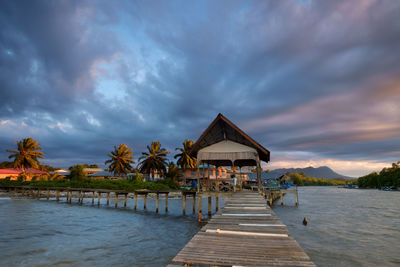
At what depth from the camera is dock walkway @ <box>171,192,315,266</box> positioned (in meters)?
3.90

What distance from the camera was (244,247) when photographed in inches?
185

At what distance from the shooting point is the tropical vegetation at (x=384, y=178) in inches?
3612

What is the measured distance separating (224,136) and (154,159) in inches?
1435

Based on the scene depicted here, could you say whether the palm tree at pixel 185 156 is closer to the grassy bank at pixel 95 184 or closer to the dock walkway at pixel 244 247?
the grassy bank at pixel 95 184

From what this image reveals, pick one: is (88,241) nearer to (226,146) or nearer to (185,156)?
(226,146)

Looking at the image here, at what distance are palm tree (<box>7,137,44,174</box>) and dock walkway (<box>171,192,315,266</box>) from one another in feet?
191

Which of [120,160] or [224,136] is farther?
[120,160]


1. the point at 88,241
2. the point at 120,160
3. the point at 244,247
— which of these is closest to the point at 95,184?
the point at 120,160

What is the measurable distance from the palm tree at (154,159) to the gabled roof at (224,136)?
34.6 metres

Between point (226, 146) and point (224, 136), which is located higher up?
point (224, 136)

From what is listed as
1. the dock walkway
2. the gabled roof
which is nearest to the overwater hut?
the gabled roof

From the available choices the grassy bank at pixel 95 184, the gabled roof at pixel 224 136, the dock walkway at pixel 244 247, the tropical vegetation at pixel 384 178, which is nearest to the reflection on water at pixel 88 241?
the dock walkway at pixel 244 247

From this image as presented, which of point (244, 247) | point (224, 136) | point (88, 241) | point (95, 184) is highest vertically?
point (224, 136)

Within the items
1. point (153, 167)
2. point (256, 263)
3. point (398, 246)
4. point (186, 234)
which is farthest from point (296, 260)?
point (153, 167)
